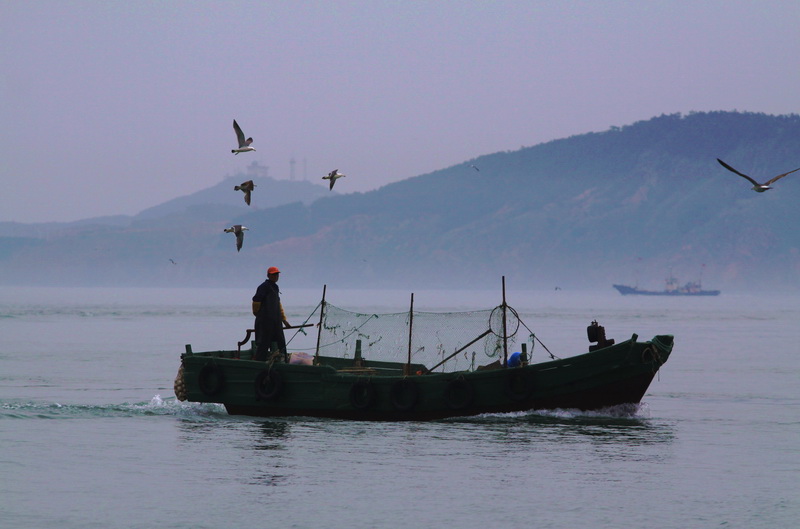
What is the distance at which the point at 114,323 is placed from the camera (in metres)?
103

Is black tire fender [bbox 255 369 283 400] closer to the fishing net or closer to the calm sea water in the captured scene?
the calm sea water

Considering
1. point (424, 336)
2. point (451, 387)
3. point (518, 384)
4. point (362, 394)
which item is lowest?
point (362, 394)

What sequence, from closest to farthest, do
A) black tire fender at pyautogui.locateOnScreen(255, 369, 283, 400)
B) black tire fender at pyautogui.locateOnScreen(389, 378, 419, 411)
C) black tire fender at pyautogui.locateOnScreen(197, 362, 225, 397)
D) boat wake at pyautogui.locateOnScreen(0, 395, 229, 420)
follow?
black tire fender at pyautogui.locateOnScreen(389, 378, 419, 411), black tire fender at pyautogui.locateOnScreen(255, 369, 283, 400), black tire fender at pyautogui.locateOnScreen(197, 362, 225, 397), boat wake at pyautogui.locateOnScreen(0, 395, 229, 420)

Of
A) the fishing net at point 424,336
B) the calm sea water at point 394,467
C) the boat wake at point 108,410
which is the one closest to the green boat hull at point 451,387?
the calm sea water at point 394,467

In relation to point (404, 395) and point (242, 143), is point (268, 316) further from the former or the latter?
point (242, 143)

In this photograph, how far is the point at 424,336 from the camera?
27984mm

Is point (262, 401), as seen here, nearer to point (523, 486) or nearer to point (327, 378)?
point (327, 378)

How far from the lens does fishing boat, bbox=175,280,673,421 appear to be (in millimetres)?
25797

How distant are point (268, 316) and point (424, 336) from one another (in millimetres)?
3930

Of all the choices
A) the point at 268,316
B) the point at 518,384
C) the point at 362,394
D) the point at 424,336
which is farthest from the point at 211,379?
the point at 518,384

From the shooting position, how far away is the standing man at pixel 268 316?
25734 millimetres

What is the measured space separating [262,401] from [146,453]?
388 centimetres

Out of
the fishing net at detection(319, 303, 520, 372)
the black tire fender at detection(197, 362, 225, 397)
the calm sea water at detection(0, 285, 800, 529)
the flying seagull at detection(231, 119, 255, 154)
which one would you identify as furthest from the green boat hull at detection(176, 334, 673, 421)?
the flying seagull at detection(231, 119, 255, 154)

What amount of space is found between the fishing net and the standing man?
1.48 m
